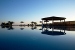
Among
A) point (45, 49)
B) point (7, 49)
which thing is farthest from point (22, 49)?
point (45, 49)

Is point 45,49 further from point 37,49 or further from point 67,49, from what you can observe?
point 67,49

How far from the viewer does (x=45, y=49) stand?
3.35 m

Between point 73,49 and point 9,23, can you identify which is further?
point 9,23

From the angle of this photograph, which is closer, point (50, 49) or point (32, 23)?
point (50, 49)

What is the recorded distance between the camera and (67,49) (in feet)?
10.9

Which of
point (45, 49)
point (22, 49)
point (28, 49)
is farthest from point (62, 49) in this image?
point (22, 49)

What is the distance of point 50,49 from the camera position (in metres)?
3.35

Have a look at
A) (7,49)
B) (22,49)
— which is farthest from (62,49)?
(7,49)

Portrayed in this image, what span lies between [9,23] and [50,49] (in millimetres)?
49104

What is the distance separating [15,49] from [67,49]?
1.90m

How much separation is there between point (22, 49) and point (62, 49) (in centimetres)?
146

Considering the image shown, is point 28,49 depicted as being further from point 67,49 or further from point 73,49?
point 73,49

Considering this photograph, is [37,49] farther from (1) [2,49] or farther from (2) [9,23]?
(2) [9,23]

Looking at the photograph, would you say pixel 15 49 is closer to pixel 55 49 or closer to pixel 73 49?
pixel 55 49
